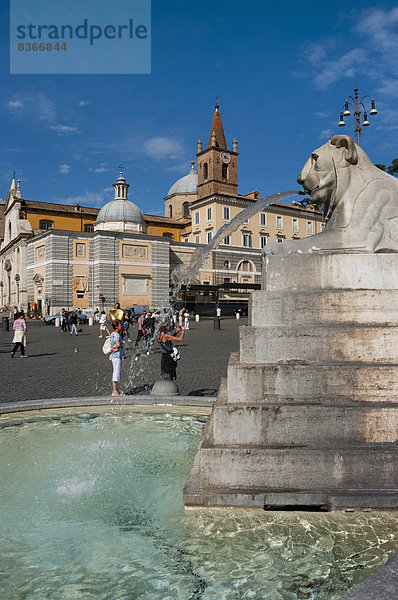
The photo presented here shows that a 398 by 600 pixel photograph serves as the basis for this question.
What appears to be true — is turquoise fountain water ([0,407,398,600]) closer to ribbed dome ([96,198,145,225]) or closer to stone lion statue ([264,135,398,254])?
stone lion statue ([264,135,398,254])

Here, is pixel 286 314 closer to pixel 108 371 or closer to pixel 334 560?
pixel 334 560

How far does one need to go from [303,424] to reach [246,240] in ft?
176

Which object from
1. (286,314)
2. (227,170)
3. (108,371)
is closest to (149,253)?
(227,170)

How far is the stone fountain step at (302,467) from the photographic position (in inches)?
126

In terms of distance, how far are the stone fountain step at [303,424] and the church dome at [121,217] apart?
48.6m

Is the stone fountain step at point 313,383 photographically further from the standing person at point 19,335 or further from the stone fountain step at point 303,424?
the standing person at point 19,335

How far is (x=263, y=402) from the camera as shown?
3.56m

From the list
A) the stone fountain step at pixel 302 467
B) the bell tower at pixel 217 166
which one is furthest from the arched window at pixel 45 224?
the stone fountain step at pixel 302 467

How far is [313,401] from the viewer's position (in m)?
3.50

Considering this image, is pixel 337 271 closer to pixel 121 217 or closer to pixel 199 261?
pixel 199 261

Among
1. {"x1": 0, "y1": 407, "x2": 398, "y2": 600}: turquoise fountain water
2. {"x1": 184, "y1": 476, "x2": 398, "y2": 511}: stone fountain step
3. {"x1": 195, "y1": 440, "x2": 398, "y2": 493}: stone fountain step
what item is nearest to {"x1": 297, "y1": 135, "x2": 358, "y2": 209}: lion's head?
{"x1": 195, "y1": 440, "x2": 398, "y2": 493}: stone fountain step

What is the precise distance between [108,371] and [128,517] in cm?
852

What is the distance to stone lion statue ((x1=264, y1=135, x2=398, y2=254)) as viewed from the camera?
13.3ft

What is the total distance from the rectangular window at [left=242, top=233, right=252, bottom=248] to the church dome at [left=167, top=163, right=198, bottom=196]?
14.8 meters
